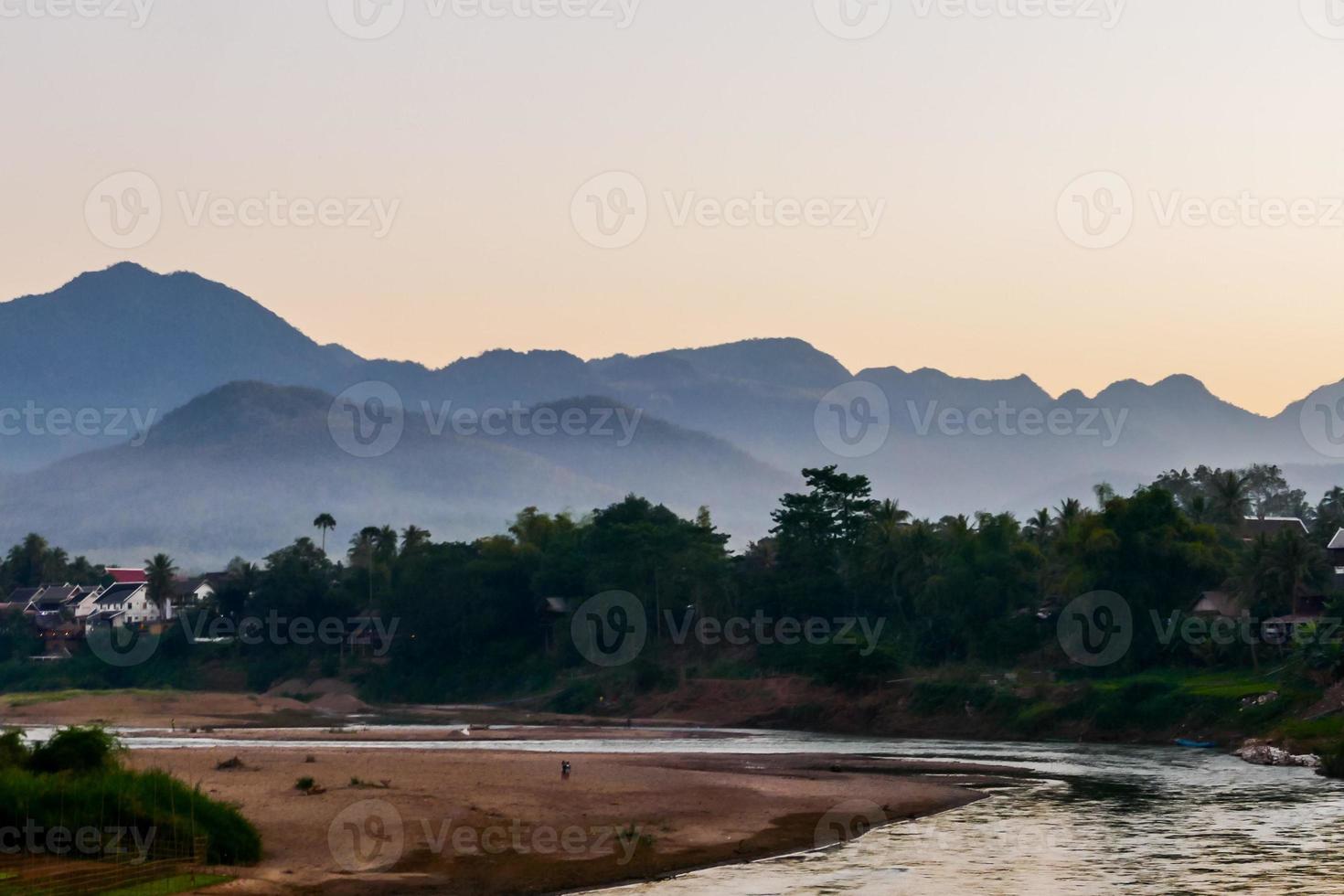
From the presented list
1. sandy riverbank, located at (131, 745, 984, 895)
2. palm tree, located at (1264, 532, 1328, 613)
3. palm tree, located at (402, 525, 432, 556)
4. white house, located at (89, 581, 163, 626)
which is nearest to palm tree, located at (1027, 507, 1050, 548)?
palm tree, located at (1264, 532, 1328, 613)

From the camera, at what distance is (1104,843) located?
4738 centimetres

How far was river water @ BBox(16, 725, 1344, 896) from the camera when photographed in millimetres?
40625

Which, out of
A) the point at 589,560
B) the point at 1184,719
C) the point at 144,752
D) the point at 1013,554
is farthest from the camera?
the point at 589,560

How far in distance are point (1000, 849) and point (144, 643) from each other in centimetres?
13481

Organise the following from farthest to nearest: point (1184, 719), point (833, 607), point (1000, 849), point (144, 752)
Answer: point (833, 607) → point (1184, 719) → point (144, 752) → point (1000, 849)

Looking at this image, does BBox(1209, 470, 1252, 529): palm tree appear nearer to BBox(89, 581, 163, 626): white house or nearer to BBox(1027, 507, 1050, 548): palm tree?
BBox(1027, 507, 1050, 548): palm tree

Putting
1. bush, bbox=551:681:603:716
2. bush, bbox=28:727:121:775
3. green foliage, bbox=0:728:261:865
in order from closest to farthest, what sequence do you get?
1. green foliage, bbox=0:728:261:865
2. bush, bbox=28:727:121:775
3. bush, bbox=551:681:603:716

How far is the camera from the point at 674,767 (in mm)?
71438

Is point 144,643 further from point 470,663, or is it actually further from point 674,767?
point 674,767

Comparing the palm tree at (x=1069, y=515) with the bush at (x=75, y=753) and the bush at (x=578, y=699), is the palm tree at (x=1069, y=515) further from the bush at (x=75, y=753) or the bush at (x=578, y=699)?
the bush at (x=75, y=753)

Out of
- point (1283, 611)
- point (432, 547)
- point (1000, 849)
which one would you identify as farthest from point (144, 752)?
point (432, 547)

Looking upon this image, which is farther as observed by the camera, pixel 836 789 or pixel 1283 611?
pixel 1283 611

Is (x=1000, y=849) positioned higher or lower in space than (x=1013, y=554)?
lower

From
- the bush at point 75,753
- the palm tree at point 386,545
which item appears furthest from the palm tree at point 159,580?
the bush at point 75,753
